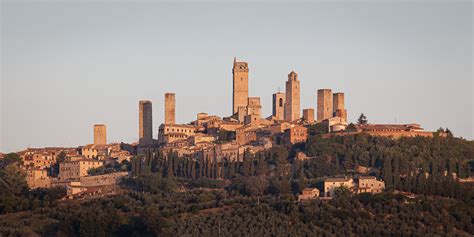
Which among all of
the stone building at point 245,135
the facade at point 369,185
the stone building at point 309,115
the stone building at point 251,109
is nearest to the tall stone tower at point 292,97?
the stone building at point 309,115

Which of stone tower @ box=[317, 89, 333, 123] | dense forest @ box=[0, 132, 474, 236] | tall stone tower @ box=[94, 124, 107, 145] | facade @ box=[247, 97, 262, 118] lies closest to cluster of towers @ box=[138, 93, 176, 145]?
tall stone tower @ box=[94, 124, 107, 145]

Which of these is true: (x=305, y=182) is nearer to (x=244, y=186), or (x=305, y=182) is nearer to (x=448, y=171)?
(x=244, y=186)

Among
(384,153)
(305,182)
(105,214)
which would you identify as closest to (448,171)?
(384,153)

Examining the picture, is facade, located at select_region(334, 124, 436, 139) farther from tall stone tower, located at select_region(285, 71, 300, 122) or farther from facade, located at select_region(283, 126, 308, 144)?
tall stone tower, located at select_region(285, 71, 300, 122)

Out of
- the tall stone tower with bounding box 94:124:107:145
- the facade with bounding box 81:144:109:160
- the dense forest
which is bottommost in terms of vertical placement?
the dense forest

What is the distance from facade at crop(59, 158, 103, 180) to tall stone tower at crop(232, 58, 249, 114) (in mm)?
12824

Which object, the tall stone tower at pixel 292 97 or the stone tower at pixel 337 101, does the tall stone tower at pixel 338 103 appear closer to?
the stone tower at pixel 337 101

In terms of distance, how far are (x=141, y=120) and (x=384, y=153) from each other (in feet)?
62.6

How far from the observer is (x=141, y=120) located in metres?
74.0

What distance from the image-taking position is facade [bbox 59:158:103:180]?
6562cm

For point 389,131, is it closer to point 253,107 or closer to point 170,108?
point 253,107

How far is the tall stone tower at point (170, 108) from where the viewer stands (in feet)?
241

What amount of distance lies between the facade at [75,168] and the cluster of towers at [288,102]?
39.3ft

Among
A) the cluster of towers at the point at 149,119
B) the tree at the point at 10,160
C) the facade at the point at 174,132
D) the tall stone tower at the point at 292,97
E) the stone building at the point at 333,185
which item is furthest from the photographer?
the tall stone tower at the point at 292,97
